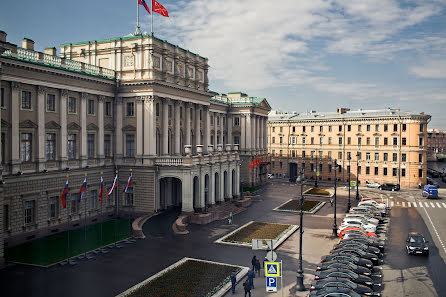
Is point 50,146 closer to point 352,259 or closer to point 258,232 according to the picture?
point 258,232

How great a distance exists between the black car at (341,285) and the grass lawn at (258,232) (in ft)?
50.2

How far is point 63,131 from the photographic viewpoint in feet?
147

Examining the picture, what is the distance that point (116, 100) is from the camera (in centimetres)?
5344

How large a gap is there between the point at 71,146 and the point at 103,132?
550 cm

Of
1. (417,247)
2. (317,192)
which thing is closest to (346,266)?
(417,247)

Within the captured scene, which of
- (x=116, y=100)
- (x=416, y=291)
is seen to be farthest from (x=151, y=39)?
(x=416, y=291)

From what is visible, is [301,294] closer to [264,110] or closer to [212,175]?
[212,175]

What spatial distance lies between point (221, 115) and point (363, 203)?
A: 38.5 m

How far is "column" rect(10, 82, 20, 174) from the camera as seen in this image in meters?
38.3

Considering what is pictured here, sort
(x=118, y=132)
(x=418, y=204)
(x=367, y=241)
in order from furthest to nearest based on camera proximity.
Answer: (x=418, y=204) < (x=118, y=132) < (x=367, y=241)

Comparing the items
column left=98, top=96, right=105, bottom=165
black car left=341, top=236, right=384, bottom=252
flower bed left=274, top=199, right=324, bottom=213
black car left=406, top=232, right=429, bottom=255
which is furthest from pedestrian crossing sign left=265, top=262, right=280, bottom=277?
flower bed left=274, top=199, right=324, bottom=213

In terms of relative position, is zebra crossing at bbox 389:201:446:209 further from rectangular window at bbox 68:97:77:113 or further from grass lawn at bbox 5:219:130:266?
rectangular window at bbox 68:97:77:113

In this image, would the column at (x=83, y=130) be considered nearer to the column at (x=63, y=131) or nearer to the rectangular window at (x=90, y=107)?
the rectangular window at (x=90, y=107)

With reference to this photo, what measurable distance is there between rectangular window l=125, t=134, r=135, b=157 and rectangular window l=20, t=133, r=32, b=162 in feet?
47.4
